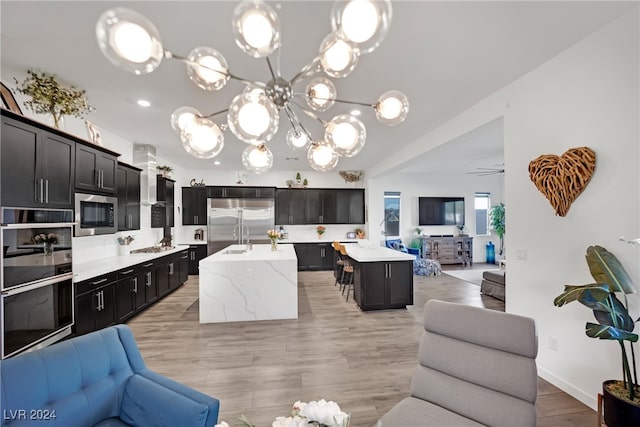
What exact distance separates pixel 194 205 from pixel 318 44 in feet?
20.7

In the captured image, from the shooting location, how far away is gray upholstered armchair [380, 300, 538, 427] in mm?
1396

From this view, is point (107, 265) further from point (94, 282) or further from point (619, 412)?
point (619, 412)

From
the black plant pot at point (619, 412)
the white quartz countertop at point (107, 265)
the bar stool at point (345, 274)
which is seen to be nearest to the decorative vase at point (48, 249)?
the white quartz countertop at point (107, 265)

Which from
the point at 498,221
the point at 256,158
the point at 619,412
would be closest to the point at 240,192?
the point at 256,158

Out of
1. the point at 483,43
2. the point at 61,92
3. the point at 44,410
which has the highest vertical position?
the point at 483,43

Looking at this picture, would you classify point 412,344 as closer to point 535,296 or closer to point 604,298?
point 535,296

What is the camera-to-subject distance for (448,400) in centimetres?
154

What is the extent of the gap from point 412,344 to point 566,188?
2235 mm

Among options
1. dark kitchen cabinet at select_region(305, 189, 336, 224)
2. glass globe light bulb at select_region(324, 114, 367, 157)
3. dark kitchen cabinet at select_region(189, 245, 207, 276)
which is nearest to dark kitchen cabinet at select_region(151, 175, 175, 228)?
dark kitchen cabinet at select_region(189, 245, 207, 276)

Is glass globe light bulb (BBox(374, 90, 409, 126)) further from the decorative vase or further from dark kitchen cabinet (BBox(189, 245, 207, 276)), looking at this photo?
dark kitchen cabinet (BBox(189, 245, 207, 276))

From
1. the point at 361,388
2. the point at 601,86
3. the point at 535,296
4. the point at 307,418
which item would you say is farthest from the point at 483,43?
the point at 361,388

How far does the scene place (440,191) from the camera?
8.67 meters

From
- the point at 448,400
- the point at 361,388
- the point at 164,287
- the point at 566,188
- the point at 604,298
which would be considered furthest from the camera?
the point at 164,287

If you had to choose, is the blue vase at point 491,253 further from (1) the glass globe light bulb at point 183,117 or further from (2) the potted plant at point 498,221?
Result: (1) the glass globe light bulb at point 183,117
